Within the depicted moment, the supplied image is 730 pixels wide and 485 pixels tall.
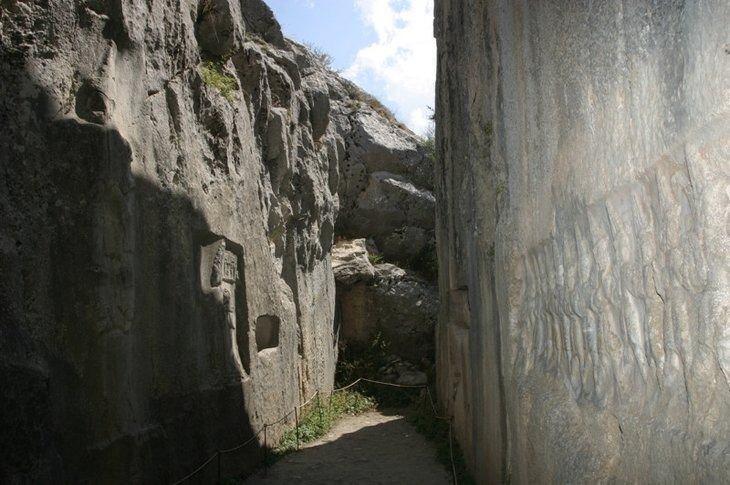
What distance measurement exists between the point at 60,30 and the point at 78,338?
7.86 feet

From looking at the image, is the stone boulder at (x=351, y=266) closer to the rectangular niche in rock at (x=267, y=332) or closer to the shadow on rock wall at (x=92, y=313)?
the rectangular niche in rock at (x=267, y=332)

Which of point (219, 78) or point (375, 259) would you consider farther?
point (375, 259)

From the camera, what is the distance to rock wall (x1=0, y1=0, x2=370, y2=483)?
4293 millimetres

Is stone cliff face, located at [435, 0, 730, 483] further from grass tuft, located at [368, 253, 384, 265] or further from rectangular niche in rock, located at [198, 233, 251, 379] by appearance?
grass tuft, located at [368, 253, 384, 265]

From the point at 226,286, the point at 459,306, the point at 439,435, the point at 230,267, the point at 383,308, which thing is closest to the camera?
the point at 226,286

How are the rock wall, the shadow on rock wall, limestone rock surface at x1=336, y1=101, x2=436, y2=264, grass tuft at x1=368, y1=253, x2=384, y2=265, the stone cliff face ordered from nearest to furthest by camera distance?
the stone cliff face, the shadow on rock wall, the rock wall, grass tuft at x1=368, y1=253, x2=384, y2=265, limestone rock surface at x1=336, y1=101, x2=436, y2=264

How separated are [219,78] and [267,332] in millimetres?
3520

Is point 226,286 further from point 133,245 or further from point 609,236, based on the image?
point 609,236

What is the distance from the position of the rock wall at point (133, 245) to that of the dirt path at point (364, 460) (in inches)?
20.7

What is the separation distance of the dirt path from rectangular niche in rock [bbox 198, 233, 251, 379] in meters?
1.37

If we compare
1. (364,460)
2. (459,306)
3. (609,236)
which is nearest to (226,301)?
(364,460)

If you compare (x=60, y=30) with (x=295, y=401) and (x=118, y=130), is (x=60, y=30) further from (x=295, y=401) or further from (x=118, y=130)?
(x=295, y=401)

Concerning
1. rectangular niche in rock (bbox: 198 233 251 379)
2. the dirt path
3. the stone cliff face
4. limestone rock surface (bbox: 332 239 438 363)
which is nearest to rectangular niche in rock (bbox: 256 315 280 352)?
rectangular niche in rock (bbox: 198 233 251 379)

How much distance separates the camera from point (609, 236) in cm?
267
